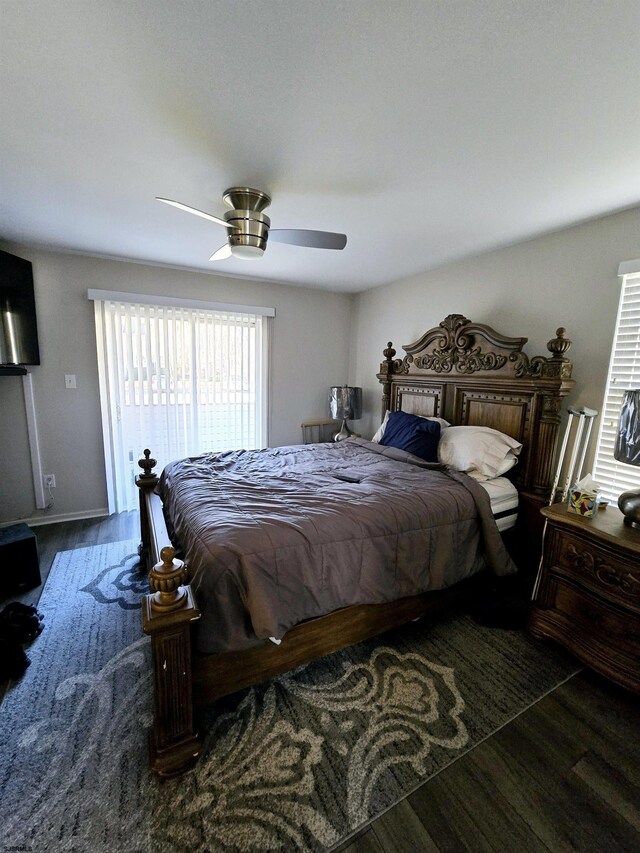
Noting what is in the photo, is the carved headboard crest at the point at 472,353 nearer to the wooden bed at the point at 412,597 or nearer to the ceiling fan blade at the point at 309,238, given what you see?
the wooden bed at the point at 412,597

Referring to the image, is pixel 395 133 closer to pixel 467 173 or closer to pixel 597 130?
pixel 467 173

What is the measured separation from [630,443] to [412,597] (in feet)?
4.23

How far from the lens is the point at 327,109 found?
131 cm

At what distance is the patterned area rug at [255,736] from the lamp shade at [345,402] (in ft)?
7.95

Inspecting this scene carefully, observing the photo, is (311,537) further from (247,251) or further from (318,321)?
(318,321)

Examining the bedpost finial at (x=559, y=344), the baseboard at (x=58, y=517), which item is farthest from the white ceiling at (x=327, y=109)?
the baseboard at (x=58, y=517)

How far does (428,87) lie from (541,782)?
244 centimetres

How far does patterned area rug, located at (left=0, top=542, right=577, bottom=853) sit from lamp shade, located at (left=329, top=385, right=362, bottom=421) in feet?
7.95

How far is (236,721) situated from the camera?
1.45m

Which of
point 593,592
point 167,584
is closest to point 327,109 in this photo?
point 167,584

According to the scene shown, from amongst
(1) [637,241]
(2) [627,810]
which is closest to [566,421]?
(1) [637,241]

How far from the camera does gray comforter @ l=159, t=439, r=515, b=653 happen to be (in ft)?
4.49

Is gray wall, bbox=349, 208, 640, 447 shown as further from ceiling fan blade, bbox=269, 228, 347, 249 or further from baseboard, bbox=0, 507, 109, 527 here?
baseboard, bbox=0, 507, 109, 527

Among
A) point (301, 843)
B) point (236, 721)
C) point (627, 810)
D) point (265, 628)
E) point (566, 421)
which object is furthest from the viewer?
point (566, 421)
